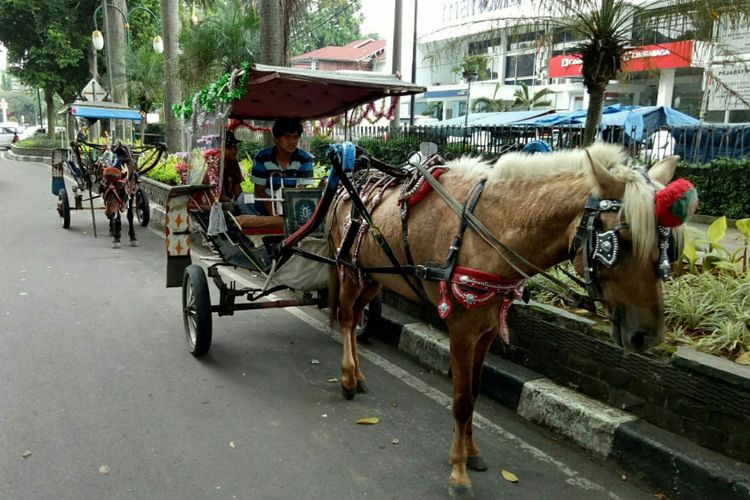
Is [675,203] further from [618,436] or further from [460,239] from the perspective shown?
[618,436]

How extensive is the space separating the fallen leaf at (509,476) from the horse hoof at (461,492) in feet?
1.01

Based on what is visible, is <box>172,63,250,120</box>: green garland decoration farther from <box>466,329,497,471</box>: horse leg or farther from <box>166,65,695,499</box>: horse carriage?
<box>466,329,497,471</box>: horse leg

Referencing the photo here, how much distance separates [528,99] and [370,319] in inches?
1240

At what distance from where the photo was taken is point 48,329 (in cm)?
554

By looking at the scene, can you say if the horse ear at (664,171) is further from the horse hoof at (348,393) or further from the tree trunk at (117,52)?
the tree trunk at (117,52)

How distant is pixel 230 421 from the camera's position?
154 inches

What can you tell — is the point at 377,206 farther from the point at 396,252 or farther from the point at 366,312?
the point at 366,312

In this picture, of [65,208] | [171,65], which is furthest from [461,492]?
[171,65]

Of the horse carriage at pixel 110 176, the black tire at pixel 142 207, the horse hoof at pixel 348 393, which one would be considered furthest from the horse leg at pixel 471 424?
the black tire at pixel 142 207

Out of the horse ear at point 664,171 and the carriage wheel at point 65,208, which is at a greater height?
the horse ear at point 664,171

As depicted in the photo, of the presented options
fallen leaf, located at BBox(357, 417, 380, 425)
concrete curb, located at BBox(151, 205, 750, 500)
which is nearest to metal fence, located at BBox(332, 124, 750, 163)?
concrete curb, located at BBox(151, 205, 750, 500)

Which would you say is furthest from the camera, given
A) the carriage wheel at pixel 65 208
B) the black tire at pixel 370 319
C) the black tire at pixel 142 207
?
the black tire at pixel 142 207

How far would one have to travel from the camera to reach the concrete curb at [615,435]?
299cm

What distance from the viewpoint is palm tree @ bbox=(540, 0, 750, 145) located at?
647cm
